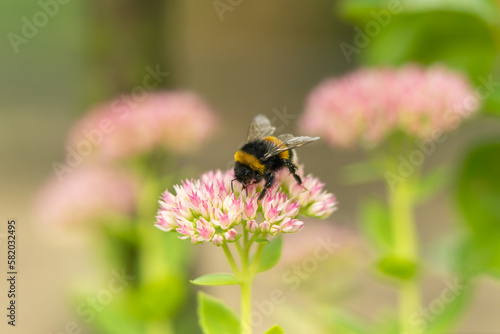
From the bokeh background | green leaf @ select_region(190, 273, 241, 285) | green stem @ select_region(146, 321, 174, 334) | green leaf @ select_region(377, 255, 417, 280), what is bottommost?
green leaf @ select_region(190, 273, 241, 285)

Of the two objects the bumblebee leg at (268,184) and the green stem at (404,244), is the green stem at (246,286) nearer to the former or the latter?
Result: the bumblebee leg at (268,184)

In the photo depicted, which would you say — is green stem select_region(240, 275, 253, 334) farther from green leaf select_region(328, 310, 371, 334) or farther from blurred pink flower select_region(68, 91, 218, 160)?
blurred pink flower select_region(68, 91, 218, 160)

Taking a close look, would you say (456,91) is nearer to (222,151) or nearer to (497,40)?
(497,40)

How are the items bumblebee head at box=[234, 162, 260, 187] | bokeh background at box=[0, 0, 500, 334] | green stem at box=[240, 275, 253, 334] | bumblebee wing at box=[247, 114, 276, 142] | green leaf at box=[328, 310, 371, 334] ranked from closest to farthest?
green stem at box=[240, 275, 253, 334] < bumblebee head at box=[234, 162, 260, 187] < bumblebee wing at box=[247, 114, 276, 142] < green leaf at box=[328, 310, 371, 334] < bokeh background at box=[0, 0, 500, 334]

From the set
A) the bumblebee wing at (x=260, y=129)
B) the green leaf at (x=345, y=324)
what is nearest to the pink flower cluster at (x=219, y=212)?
the bumblebee wing at (x=260, y=129)

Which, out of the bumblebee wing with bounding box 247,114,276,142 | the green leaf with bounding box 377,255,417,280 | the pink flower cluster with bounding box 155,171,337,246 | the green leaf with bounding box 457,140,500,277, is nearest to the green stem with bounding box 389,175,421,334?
the green leaf with bounding box 377,255,417,280

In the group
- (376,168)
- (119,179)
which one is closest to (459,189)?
(376,168)

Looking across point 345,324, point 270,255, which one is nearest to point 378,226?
point 345,324
